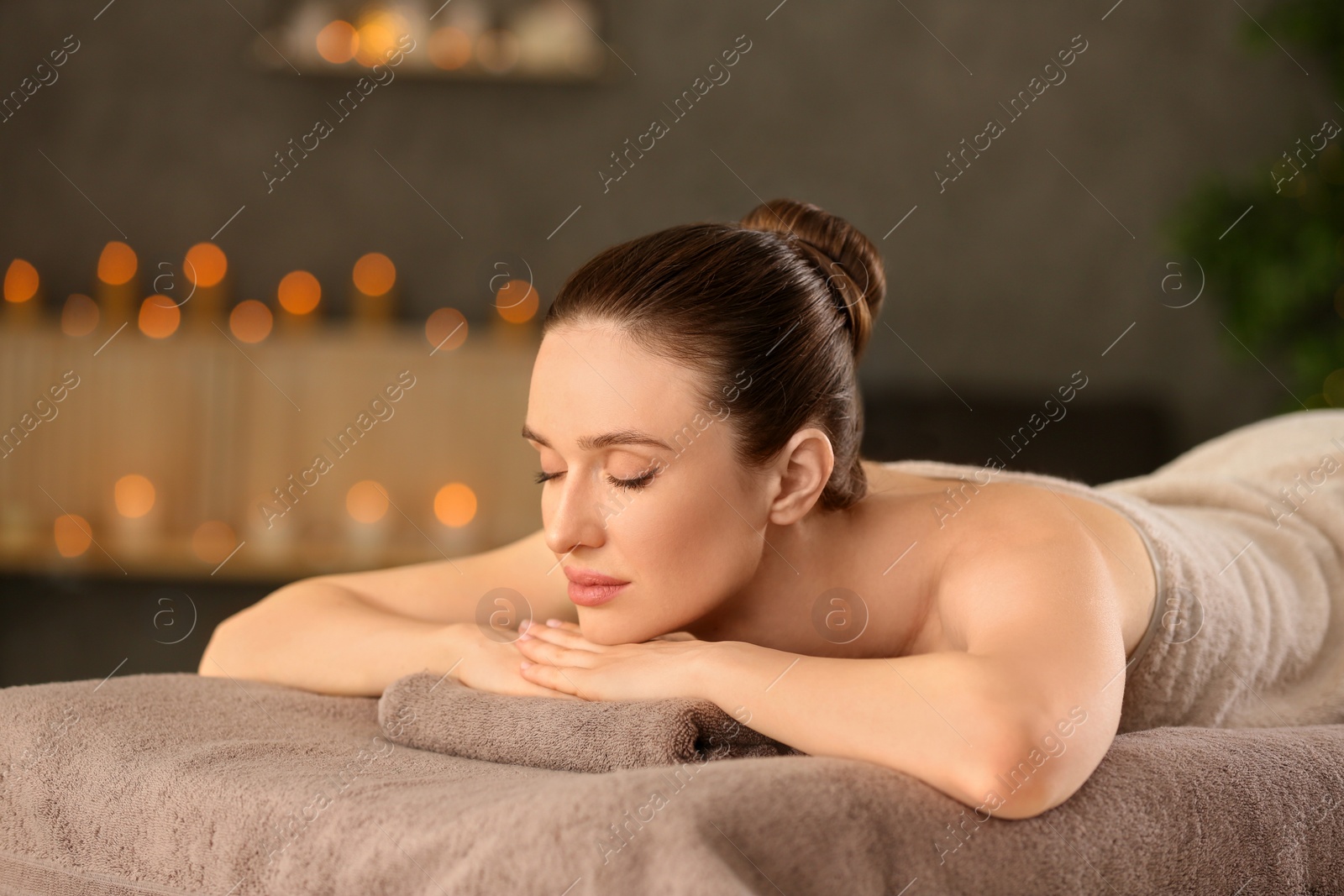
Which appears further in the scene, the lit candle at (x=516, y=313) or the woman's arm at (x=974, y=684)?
the lit candle at (x=516, y=313)

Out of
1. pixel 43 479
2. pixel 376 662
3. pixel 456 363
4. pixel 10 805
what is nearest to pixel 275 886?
pixel 10 805

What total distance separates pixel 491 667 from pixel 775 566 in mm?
283

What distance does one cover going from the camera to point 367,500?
9.38ft

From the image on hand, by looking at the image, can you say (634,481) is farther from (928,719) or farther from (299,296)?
(299,296)

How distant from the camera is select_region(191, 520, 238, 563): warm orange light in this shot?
2.84 metres

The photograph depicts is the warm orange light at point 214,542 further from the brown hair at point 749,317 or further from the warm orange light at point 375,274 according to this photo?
the brown hair at point 749,317

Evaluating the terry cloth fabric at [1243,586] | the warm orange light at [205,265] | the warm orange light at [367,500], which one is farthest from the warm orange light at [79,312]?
the terry cloth fabric at [1243,586]

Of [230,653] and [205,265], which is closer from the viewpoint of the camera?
[230,653]

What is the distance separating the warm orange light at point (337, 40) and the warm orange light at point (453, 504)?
116cm

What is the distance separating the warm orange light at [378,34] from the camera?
304 centimetres

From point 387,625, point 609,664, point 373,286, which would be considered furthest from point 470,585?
point 373,286

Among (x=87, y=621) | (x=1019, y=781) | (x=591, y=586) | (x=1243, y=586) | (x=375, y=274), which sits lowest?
(x=1243, y=586)

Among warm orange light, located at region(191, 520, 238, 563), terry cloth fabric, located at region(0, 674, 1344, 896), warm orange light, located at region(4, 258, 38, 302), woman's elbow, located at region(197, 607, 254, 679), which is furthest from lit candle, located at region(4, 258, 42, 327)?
terry cloth fabric, located at region(0, 674, 1344, 896)

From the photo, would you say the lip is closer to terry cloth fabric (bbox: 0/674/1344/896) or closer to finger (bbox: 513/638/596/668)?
finger (bbox: 513/638/596/668)
